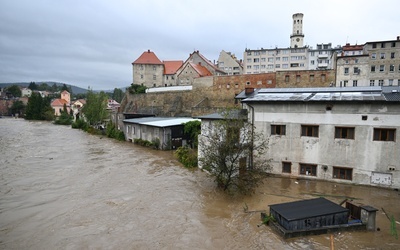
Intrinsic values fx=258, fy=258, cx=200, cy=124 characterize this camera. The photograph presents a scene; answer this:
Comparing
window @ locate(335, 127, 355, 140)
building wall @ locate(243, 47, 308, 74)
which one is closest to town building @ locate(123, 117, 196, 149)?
window @ locate(335, 127, 355, 140)

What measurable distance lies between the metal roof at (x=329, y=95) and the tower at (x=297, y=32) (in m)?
55.6

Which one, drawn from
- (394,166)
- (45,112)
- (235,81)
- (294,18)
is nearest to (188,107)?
(235,81)

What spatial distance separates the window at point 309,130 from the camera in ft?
50.0

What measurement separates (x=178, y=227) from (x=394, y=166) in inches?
461

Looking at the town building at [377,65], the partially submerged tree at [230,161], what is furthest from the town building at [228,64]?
the partially submerged tree at [230,161]

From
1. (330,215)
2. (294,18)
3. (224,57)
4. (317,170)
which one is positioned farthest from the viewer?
(294,18)

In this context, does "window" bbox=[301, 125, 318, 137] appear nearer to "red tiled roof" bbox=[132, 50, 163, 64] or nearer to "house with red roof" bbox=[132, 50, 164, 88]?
"house with red roof" bbox=[132, 50, 164, 88]

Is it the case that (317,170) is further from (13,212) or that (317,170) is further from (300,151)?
(13,212)

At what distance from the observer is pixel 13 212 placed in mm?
12227

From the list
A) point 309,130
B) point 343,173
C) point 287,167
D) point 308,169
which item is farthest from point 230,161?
point 343,173

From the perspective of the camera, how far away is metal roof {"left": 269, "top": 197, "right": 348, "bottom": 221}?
30.6 feet

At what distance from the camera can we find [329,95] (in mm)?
15375

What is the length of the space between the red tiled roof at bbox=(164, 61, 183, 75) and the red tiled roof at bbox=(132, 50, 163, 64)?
201cm

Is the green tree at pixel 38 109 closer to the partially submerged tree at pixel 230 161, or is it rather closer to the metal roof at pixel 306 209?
the partially submerged tree at pixel 230 161
